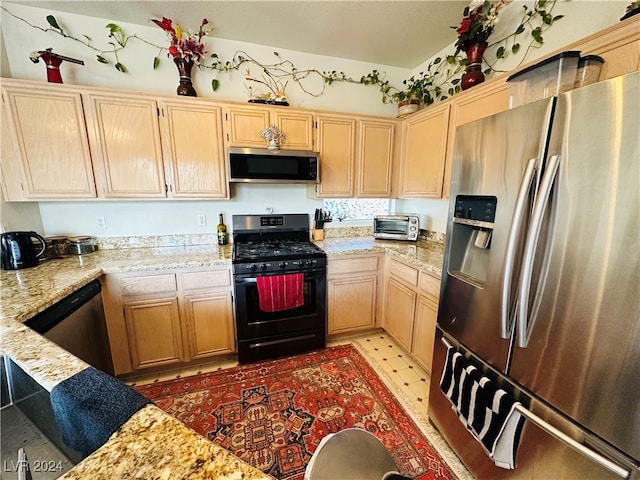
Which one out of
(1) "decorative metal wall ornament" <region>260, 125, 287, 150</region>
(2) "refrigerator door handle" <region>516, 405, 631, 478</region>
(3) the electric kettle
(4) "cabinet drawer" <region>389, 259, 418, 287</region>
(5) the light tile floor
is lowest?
(5) the light tile floor

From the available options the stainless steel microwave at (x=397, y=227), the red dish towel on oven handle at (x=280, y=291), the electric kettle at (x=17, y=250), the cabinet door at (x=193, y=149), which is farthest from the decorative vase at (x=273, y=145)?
the electric kettle at (x=17, y=250)

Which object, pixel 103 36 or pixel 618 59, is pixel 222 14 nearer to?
pixel 103 36

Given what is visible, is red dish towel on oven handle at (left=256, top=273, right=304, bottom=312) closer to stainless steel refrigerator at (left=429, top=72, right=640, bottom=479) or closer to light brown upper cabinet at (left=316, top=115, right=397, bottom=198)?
light brown upper cabinet at (left=316, top=115, right=397, bottom=198)

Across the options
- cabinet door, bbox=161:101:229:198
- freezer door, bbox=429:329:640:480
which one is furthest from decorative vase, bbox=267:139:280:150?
freezer door, bbox=429:329:640:480

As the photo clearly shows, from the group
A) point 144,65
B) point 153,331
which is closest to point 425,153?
point 144,65

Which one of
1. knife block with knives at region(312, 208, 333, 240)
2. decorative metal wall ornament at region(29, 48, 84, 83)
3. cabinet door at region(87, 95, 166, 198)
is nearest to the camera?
decorative metal wall ornament at region(29, 48, 84, 83)

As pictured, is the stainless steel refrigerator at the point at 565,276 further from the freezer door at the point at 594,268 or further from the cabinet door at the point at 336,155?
the cabinet door at the point at 336,155

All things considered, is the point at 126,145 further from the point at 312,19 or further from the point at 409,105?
the point at 409,105

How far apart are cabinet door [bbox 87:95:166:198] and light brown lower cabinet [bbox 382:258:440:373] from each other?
225cm

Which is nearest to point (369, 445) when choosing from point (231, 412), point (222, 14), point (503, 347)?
point (503, 347)

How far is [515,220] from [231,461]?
119cm

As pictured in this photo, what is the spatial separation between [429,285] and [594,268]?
120 centimetres

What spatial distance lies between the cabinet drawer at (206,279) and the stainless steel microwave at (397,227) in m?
1.63

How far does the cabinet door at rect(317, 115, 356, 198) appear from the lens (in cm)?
254
